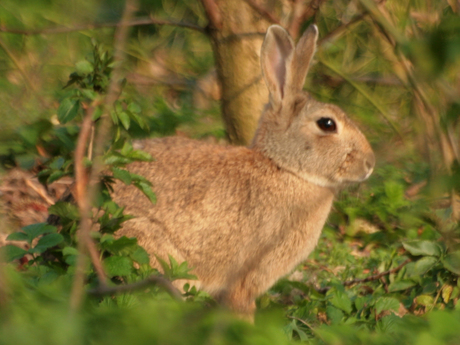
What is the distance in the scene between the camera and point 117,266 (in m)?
2.71

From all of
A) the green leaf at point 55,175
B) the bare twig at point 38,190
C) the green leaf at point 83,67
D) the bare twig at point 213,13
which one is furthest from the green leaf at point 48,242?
the bare twig at point 213,13

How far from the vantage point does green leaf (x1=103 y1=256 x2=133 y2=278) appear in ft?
8.81

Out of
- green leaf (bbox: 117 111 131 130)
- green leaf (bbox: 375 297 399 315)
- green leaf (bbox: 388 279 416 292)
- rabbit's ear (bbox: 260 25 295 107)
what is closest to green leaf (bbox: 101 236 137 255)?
green leaf (bbox: 117 111 131 130)

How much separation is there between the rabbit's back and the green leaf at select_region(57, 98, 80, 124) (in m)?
0.95

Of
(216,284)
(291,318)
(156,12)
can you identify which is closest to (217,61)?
(156,12)

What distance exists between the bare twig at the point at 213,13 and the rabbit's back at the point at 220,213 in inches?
57.3

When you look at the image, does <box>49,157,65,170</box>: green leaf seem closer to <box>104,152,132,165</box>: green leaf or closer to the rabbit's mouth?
<box>104,152,132,165</box>: green leaf

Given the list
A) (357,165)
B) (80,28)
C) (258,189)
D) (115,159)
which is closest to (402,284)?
(357,165)

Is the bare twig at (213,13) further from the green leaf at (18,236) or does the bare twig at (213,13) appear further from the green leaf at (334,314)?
the green leaf at (18,236)

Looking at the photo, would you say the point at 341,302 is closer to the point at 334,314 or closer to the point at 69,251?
the point at 334,314

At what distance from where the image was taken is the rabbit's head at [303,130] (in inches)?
159

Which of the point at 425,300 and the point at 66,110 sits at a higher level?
the point at 66,110

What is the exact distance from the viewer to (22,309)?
52.0 inches

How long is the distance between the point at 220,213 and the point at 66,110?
1369mm
